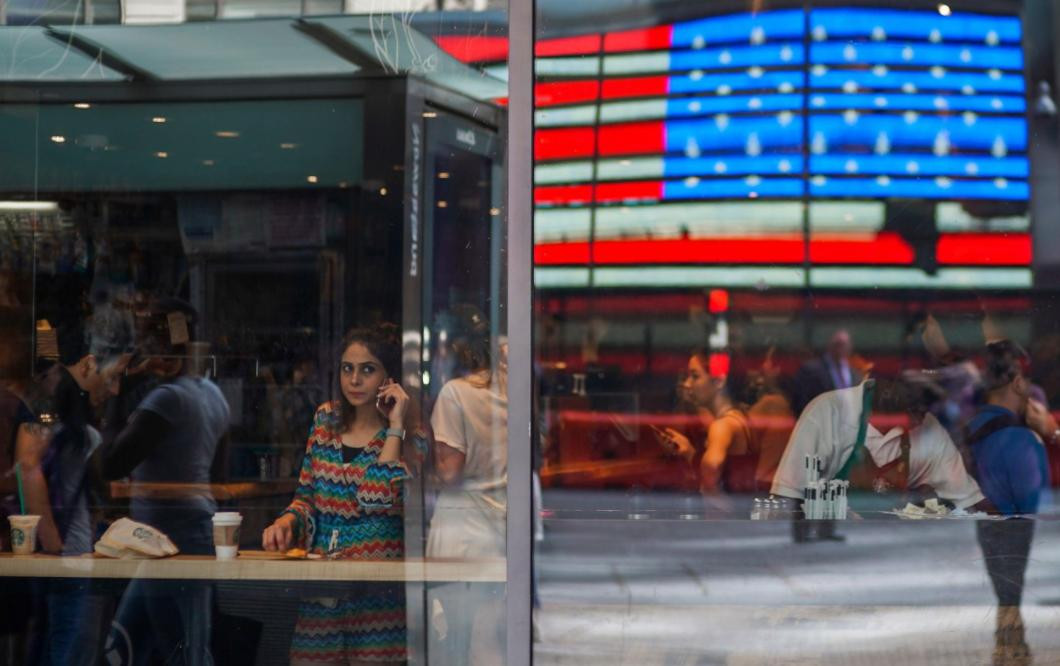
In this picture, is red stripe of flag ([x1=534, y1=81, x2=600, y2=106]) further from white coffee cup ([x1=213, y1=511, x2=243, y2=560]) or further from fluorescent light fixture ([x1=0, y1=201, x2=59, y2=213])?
white coffee cup ([x1=213, y1=511, x2=243, y2=560])

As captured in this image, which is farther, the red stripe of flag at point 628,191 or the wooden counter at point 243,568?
the red stripe of flag at point 628,191

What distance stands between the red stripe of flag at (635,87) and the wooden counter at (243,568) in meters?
6.00

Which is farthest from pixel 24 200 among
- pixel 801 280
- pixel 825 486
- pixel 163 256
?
pixel 801 280

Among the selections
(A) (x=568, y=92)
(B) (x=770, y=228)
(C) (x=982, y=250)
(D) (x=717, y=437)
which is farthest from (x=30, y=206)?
(C) (x=982, y=250)

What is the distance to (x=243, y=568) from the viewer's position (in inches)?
112

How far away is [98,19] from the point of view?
12.1 ft

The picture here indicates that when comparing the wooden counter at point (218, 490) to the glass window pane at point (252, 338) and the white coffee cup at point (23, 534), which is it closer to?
the glass window pane at point (252, 338)

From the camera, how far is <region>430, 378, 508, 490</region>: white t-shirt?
2.35 metres

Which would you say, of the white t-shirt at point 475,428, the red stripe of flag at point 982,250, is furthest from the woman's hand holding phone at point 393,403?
the red stripe of flag at point 982,250

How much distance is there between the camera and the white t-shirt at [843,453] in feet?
14.8

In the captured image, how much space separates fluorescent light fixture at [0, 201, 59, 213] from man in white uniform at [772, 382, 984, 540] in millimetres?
2986

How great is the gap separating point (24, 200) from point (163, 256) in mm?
758

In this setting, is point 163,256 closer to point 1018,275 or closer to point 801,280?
point 801,280

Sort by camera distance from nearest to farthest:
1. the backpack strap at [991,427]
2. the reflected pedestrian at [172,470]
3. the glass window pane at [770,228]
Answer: the reflected pedestrian at [172,470]
the backpack strap at [991,427]
the glass window pane at [770,228]
